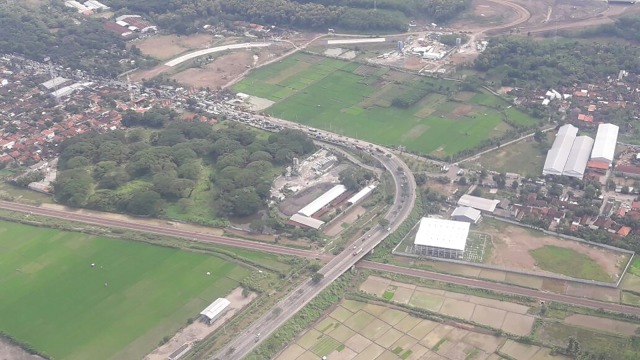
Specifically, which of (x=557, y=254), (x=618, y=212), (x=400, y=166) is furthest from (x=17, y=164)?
(x=618, y=212)

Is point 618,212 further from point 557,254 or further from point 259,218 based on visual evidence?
point 259,218

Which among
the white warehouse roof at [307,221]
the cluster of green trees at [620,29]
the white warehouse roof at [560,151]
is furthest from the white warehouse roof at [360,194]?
the cluster of green trees at [620,29]

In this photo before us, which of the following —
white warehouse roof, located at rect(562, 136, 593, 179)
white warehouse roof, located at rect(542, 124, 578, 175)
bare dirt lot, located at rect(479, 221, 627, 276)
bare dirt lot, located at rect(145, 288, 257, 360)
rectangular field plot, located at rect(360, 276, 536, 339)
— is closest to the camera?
bare dirt lot, located at rect(145, 288, 257, 360)

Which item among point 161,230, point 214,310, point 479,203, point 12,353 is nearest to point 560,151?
point 479,203

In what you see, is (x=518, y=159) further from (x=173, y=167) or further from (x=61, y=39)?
(x=61, y=39)

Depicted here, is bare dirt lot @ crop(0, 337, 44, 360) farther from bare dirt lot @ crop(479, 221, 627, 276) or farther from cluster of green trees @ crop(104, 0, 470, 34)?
cluster of green trees @ crop(104, 0, 470, 34)

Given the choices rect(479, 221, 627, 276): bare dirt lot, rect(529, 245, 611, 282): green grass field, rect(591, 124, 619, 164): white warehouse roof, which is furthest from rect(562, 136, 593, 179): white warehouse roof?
rect(529, 245, 611, 282): green grass field
